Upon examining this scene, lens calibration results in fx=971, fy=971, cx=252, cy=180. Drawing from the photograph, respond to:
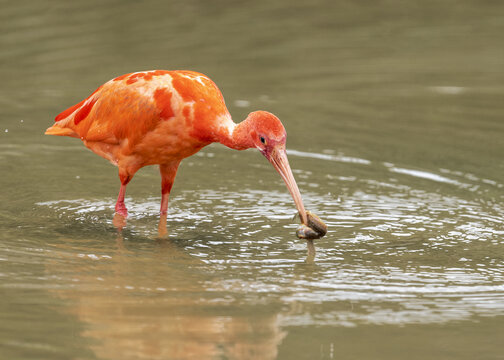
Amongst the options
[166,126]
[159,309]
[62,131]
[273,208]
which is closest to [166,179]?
[166,126]

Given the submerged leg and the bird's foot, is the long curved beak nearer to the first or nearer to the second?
the bird's foot

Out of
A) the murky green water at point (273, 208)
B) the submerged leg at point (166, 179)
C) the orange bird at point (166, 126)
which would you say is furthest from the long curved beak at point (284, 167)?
the submerged leg at point (166, 179)

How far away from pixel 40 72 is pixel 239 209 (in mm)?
6371

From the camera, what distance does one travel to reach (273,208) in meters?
7.79

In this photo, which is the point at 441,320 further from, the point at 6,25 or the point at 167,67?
the point at 6,25

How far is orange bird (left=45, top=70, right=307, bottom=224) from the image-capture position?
254 inches

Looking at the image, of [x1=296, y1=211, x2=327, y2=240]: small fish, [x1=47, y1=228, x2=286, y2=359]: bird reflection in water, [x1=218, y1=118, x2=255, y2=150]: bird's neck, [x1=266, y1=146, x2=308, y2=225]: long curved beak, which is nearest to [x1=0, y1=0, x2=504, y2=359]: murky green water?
[x1=47, y1=228, x2=286, y2=359]: bird reflection in water

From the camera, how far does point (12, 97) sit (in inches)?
462

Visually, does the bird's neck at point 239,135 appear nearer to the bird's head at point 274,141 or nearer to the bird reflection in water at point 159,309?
the bird's head at point 274,141

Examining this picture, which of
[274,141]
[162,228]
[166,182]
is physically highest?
[274,141]

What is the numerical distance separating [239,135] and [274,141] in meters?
0.35

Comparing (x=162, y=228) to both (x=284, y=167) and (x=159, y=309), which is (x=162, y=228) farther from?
(x=159, y=309)

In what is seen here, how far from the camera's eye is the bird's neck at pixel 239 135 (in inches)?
257

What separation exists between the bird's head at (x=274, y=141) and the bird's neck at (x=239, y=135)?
0.04m
